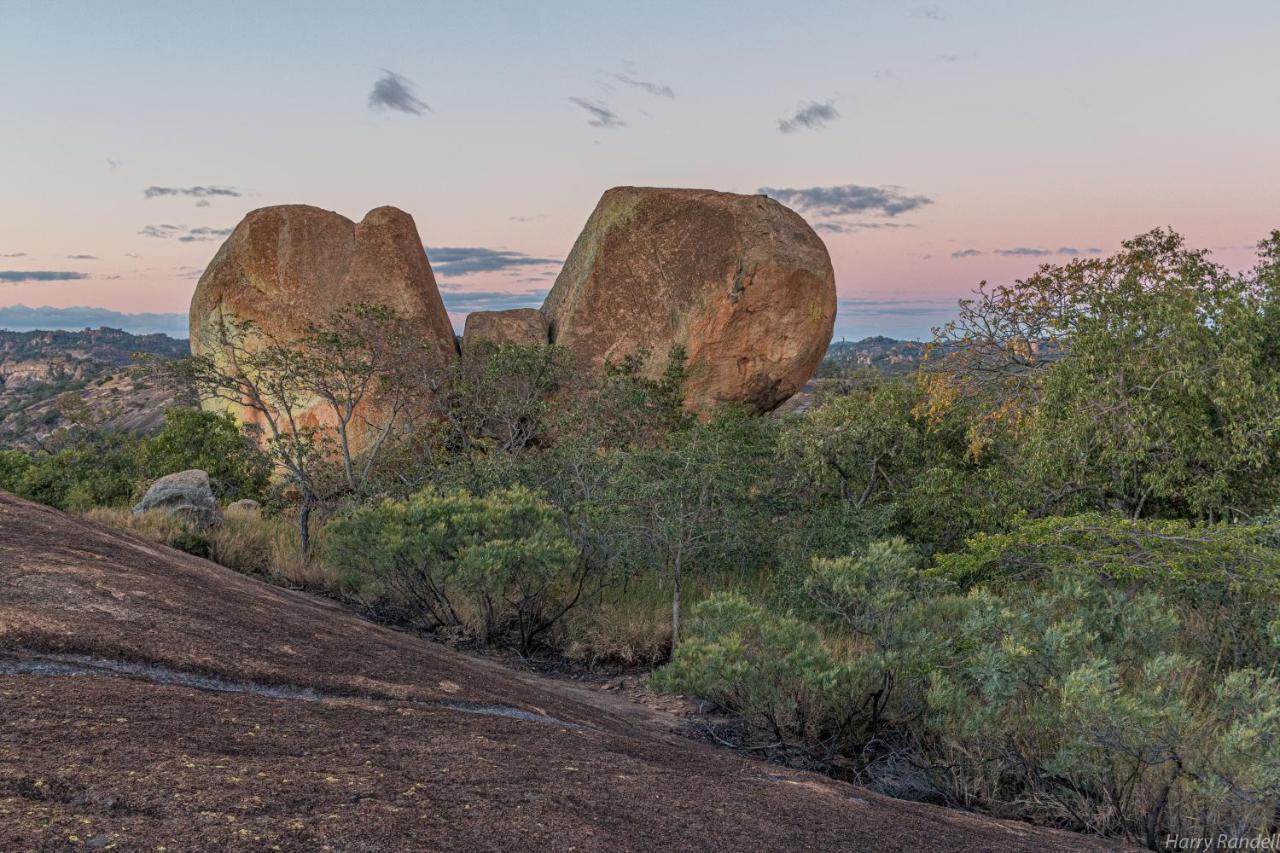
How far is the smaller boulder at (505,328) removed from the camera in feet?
62.5

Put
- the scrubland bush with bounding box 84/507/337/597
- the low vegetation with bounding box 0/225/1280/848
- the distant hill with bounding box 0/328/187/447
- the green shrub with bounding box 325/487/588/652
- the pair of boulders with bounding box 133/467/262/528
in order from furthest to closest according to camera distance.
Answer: the distant hill with bounding box 0/328/187/447 < the pair of boulders with bounding box 133/467/262/528 < the scrubland bush with bounding box 84/507/337/597 < the green shrub with bounding box 325/487/588/652 < the low vegetation with bounding box 0/225/1280/848

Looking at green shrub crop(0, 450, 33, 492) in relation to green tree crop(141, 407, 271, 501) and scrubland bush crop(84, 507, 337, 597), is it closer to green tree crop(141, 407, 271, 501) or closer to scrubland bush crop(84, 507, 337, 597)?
green tree crop(141, 407, 271, 501)

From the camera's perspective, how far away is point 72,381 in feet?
228

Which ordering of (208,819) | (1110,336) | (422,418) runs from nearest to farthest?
1. (208,819)
2. (1110,336)
3. (422,418)

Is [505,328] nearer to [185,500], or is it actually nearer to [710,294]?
[710,294]

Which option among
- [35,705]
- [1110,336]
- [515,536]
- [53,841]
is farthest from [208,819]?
[1110,336]

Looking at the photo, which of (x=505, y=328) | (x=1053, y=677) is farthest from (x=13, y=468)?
(x=1053, y=677)

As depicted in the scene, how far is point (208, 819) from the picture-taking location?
213 cm

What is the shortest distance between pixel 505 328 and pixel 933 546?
11236mm

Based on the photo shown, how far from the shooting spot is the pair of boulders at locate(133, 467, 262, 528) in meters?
11.9

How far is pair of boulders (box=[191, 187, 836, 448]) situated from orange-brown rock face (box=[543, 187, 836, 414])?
0.03m

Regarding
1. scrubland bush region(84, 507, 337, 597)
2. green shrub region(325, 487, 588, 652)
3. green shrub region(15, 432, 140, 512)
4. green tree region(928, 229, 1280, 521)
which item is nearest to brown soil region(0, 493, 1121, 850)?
green shrub region(325, 487, 588, 652)

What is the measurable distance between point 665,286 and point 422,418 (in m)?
5.58

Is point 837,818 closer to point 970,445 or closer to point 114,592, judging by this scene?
point 114,592
